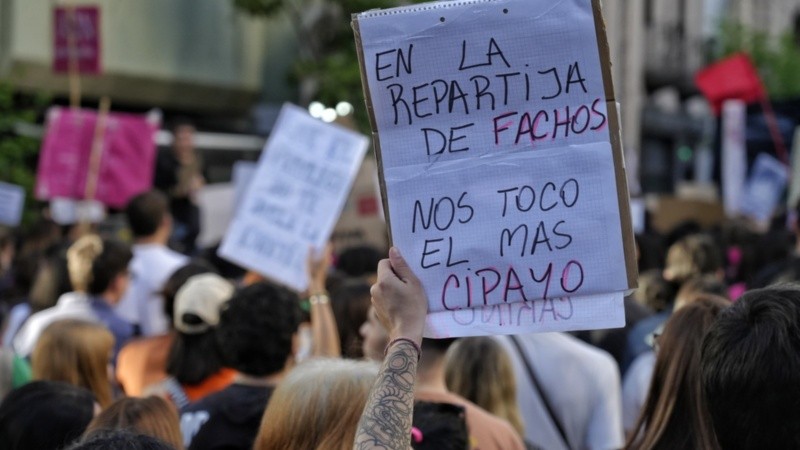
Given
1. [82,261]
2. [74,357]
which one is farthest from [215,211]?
[74,357]

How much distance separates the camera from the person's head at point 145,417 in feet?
11.3

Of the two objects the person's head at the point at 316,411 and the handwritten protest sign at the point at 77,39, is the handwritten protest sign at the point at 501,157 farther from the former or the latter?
the handwritten protest sign at the point at 77,39

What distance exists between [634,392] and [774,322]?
3216mm

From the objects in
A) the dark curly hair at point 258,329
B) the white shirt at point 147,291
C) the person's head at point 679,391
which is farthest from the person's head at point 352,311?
the person's head at point 679,391

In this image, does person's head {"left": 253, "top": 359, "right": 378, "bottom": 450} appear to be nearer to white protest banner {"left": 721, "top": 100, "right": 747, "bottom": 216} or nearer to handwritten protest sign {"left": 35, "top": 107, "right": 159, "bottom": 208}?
handwritten protest sign {"left": 35, "top": 107, "right": 159, "bottom": 208}

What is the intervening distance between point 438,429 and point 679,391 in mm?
631

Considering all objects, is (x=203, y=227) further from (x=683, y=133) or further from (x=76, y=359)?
(x=683, y=133)

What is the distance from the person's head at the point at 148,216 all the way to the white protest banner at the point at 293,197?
72 cm

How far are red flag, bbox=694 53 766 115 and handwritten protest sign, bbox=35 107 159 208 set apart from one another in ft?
29.2

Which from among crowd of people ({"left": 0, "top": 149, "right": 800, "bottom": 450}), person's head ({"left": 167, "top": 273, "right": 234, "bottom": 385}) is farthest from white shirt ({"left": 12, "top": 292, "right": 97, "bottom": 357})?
person's head ({"left": 167, "top": 273, "right": 234, "bottom": 385})

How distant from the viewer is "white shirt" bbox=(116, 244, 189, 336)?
272 inches

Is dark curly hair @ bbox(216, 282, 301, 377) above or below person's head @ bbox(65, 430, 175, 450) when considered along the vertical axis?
below

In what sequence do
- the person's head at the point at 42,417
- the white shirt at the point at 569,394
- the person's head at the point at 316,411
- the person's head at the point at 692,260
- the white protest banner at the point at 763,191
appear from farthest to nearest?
the white protest banner at the point at 763,191
the person's head at the point at 692,260
the white shirt at the point at 569,394
the person's head at the point at 42,417
the person's head at the point at 316,411

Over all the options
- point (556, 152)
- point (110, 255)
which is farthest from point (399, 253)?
point (110, 255)
